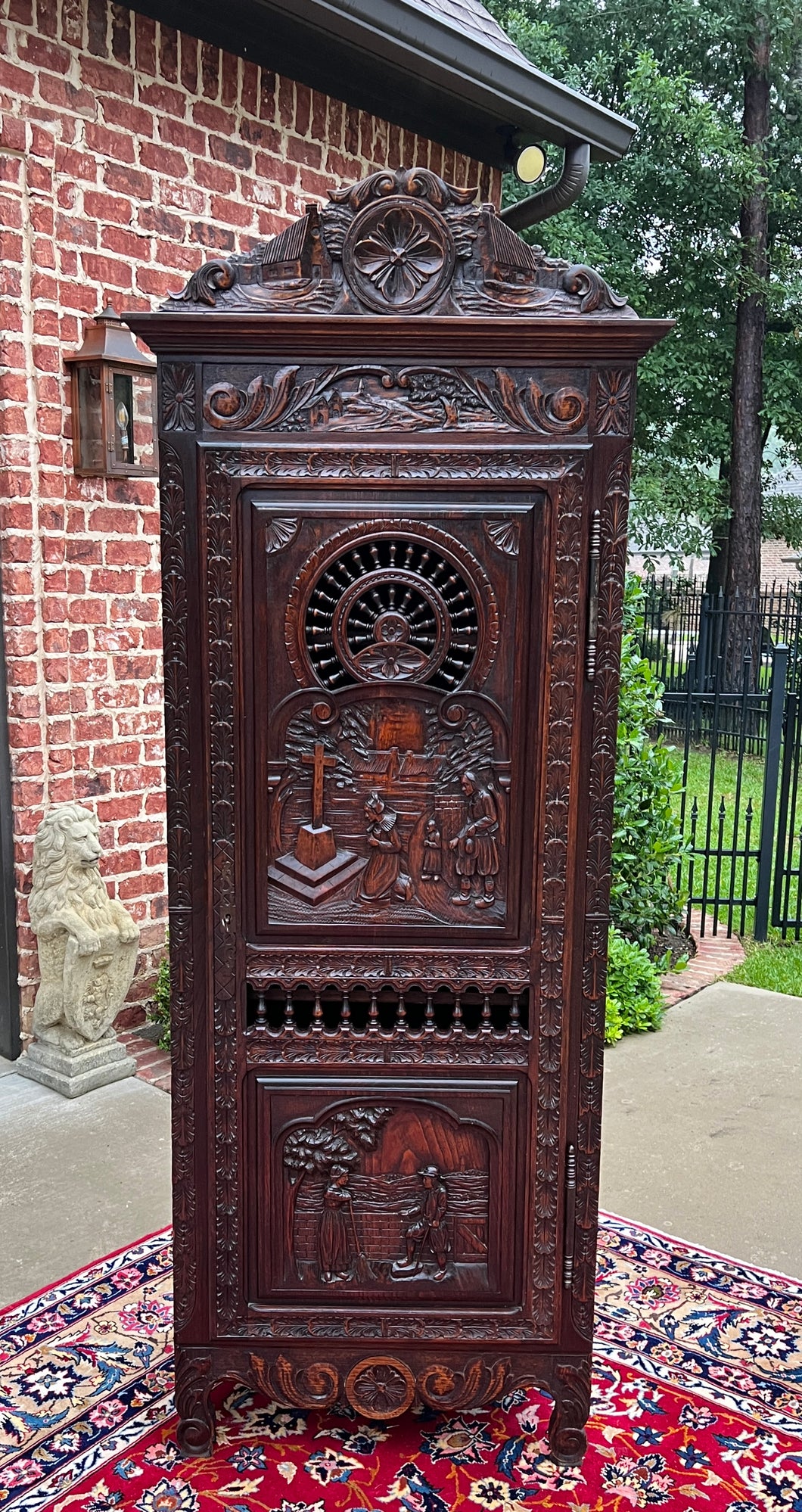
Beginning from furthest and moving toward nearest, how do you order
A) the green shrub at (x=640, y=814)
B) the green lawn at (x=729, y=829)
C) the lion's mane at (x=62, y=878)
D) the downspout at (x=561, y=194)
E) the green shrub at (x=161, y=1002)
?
the green lawn at (x=729, y=829) → the downspout at (x=561, y=194) → the green shrub at (x=640, y=814) → the green shrub at (x=161, y=1002) → the lion's mane at (x=62, y=878)

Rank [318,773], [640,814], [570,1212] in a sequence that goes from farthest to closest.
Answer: [640,814], [570,1212], [318,773]

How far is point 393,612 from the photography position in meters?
2.07

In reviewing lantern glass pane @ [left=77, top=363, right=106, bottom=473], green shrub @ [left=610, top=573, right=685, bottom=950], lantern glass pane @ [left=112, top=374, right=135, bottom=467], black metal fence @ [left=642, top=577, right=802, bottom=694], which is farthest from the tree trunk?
lantern glass pane @ [left=77, top=363, right=106, bottom=473]

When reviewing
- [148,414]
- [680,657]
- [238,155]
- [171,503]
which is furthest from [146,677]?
[680,657]

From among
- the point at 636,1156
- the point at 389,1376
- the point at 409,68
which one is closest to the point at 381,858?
A: the point at 389,1376

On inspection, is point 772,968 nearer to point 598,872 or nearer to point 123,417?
point 598,872

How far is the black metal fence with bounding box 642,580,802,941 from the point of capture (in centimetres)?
571

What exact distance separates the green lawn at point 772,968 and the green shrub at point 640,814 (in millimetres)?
507

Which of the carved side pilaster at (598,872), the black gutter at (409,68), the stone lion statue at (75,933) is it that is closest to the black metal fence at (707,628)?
the black gutter at (409,68)

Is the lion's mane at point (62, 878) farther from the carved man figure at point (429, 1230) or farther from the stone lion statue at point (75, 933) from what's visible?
the carved man figure at point (429, 1230)

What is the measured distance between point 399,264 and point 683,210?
42.7 feet

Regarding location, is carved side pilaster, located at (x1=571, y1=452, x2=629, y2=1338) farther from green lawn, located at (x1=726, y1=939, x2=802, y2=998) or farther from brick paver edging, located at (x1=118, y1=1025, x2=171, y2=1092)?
green lawn, located at (x1=726, y1=939, x2=802, y2=998)

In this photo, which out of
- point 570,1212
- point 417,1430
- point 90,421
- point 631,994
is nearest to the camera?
point 570,1212

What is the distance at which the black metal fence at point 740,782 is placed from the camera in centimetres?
571
